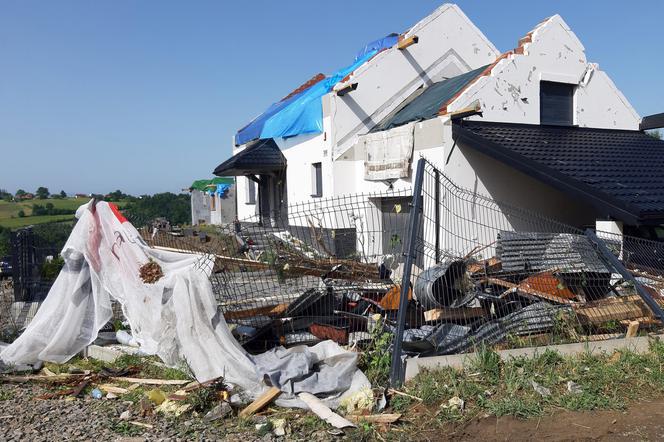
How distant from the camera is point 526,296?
6.43 meters

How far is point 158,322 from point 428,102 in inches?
332

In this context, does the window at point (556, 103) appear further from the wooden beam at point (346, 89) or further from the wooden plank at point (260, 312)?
the wooden plank at point (260, 312)

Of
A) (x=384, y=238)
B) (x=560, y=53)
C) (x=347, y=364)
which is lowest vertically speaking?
(x=347, y=364)

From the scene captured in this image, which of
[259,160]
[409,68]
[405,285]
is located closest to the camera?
[405,285]

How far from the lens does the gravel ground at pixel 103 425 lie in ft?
14.5

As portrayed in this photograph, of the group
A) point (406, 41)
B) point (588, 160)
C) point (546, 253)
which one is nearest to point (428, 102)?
point (406, 41)

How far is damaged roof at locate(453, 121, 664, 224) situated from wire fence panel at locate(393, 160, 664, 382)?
1318 mm

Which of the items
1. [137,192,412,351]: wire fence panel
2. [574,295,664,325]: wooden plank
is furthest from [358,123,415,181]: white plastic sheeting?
[574,295,664,325]: wooden plank

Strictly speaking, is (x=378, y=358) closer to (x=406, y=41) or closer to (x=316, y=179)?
(x=406, y=41)

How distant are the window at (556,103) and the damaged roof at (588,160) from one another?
28cm

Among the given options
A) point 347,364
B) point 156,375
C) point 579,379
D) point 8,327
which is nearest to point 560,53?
point 579,379

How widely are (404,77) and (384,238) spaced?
746cm

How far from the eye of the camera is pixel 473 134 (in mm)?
10016

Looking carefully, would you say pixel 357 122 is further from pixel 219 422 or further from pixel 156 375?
pixel 219 422
